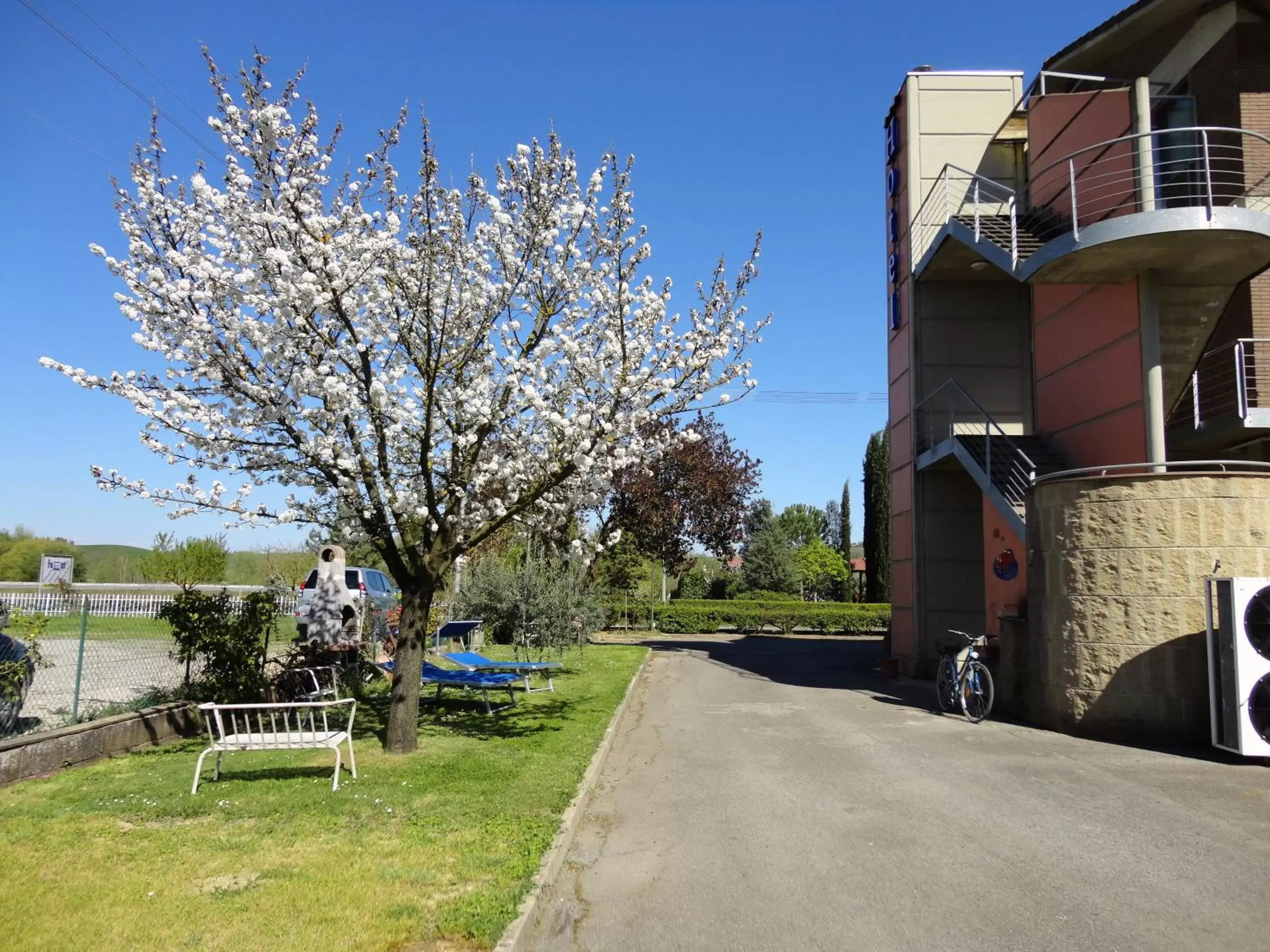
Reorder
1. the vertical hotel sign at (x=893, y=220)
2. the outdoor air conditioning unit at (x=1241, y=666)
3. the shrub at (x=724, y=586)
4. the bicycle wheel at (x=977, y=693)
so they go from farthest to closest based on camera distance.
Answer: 1. the shrub at (x=724, y=586)
2. the vertical hotel sign at (x=893, y=220)
3. the bicycle wheel at (x=977, y=693)
4. the outdoor air conditioning unit at (x=1241, y=666)

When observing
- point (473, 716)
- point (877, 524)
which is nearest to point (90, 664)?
point (473, 716)

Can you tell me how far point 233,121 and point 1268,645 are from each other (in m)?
11.3

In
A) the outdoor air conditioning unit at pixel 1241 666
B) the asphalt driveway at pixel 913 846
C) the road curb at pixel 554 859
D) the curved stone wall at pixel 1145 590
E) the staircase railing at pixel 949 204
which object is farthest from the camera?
the staircase railing at pixel 949 204

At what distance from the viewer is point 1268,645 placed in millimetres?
9180

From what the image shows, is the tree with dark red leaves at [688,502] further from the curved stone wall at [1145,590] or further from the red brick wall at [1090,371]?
the curved stone wall at [1145,590]

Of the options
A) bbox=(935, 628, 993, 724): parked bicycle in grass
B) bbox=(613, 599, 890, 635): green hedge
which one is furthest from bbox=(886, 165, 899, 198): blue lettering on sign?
bbox=(613, 599, 890, 635): green hedge

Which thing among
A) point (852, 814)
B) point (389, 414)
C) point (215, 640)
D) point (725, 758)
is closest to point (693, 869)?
point (852, 814)

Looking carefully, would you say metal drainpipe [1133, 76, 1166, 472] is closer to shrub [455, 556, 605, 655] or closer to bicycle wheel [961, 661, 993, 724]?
bicycle wheel [961, 661, 993, 724]

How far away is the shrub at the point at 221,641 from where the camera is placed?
11.0 m

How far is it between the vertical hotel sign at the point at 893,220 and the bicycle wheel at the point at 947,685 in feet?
32.2

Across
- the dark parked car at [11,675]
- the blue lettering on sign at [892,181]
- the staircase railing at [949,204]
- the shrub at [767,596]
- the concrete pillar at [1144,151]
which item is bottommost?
the dark parked car at [11,675]

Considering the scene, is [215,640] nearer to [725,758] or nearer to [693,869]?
[725,758]

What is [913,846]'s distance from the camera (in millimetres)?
6281

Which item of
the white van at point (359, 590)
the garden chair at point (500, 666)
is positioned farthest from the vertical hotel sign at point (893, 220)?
the white van at point (359, 590)
